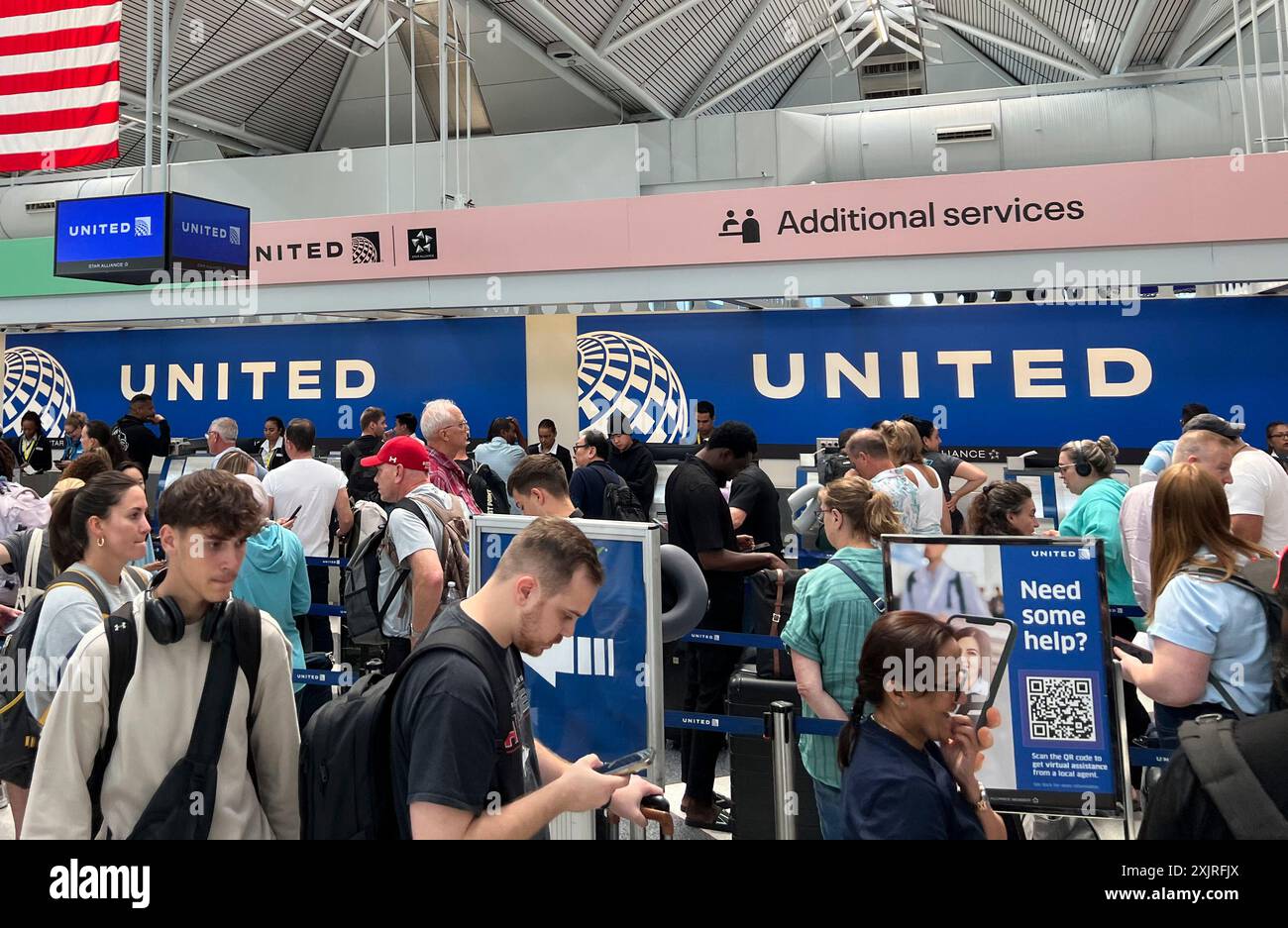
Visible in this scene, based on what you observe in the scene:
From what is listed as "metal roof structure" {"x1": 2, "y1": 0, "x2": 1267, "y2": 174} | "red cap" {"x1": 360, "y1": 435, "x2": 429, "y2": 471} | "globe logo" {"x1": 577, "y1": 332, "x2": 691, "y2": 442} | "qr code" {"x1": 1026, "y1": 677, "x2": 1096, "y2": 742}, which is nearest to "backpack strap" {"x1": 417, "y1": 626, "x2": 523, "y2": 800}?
"qr code" {"x1": 1026, "y1": 677, "x2": 1096, "y2": 742}

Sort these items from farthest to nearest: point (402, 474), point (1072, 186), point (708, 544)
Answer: point (1072, 186) → point (708, 544) → point (402, 474)

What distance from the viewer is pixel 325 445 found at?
1177cm

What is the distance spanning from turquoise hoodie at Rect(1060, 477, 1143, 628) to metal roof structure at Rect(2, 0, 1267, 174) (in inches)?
300

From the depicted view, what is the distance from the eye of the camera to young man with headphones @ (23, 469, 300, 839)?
1933 millimetres

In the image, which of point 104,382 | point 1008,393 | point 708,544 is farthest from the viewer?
point 104,382

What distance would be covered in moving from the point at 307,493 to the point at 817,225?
4.66m

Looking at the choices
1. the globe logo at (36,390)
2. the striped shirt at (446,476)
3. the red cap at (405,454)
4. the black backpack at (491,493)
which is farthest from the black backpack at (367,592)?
the globe logo at (36,390)

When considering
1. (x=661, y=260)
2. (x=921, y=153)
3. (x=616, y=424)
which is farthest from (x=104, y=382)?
(x=921, y=153)

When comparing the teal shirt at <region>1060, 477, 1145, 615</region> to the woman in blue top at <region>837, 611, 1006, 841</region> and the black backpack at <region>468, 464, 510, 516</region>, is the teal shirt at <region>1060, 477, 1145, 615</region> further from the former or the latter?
the black backpack at <region>468, 464, 510, 516</region>

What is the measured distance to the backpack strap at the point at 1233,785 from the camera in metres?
1.57

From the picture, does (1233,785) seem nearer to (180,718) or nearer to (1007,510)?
(180,718)

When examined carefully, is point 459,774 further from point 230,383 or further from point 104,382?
point 104,382
